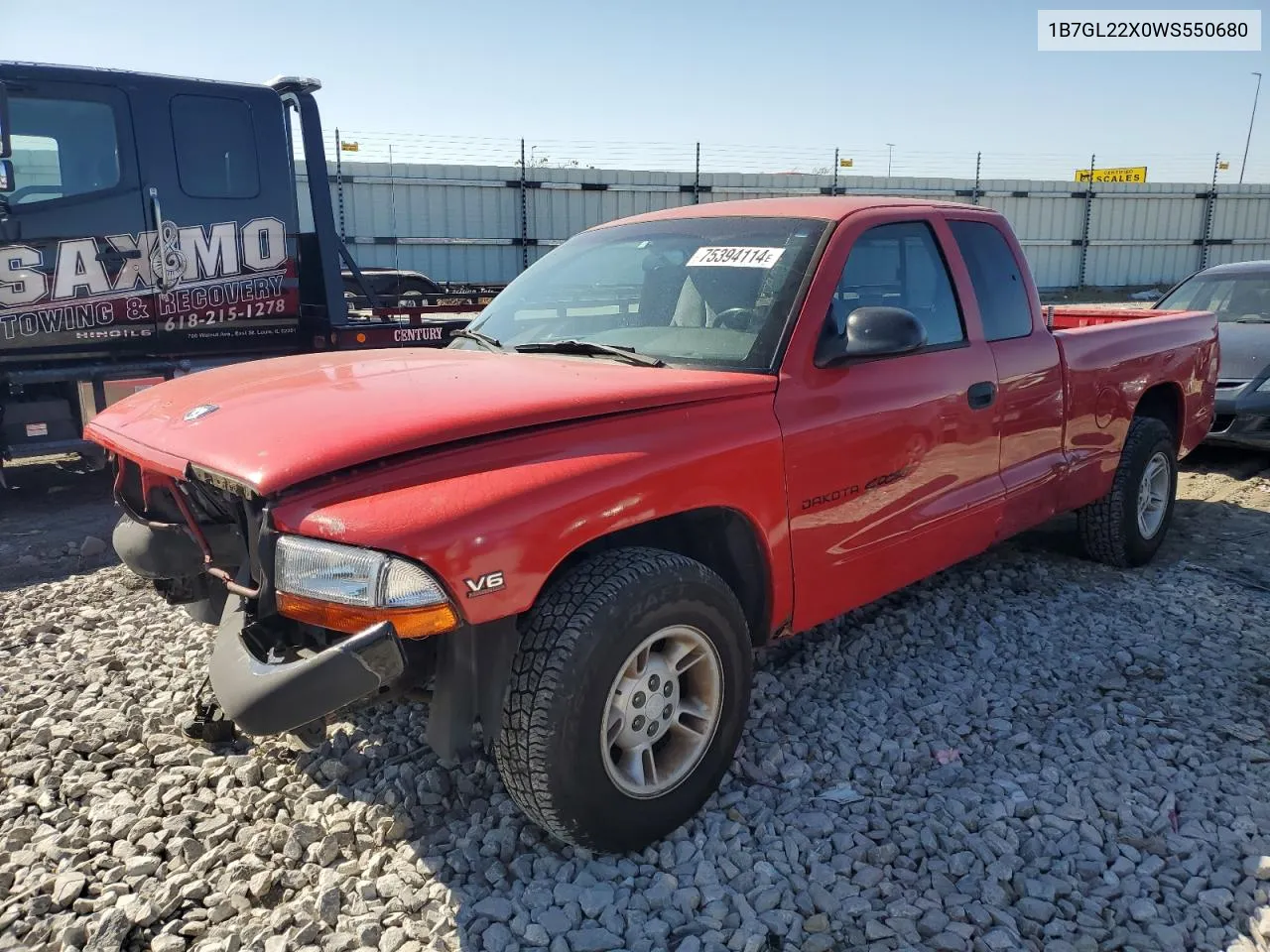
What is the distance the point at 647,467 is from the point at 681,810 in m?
1.01

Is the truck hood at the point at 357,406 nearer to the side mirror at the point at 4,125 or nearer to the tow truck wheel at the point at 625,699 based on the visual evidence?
the tow truck wheel at the point at 625,699

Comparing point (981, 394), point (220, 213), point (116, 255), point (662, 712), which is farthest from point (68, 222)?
point (981, 394)

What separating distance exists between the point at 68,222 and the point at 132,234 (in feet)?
1.22

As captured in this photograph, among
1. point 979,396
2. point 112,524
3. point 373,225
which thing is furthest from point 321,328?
point 373,225

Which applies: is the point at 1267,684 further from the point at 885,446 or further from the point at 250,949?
the point at 250,949

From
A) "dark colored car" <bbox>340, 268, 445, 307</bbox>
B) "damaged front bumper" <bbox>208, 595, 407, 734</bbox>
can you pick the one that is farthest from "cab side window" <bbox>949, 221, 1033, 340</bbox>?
"dark colored car" <bbox>340, 268, 445, 307</bbox>

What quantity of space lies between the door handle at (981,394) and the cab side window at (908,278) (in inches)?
8.1

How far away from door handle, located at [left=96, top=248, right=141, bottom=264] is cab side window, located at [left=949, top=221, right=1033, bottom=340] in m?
5.36

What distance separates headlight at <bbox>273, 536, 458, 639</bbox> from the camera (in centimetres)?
218

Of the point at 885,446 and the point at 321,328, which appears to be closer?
the point at 885,446

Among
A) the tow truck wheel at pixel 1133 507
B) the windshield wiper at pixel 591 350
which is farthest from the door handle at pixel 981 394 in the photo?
the tow truck wheel at pixel 1133 507

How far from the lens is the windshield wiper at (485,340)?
3.61 metres

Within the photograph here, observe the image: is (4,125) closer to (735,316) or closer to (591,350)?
(591,350)

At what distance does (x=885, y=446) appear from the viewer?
3338mm
